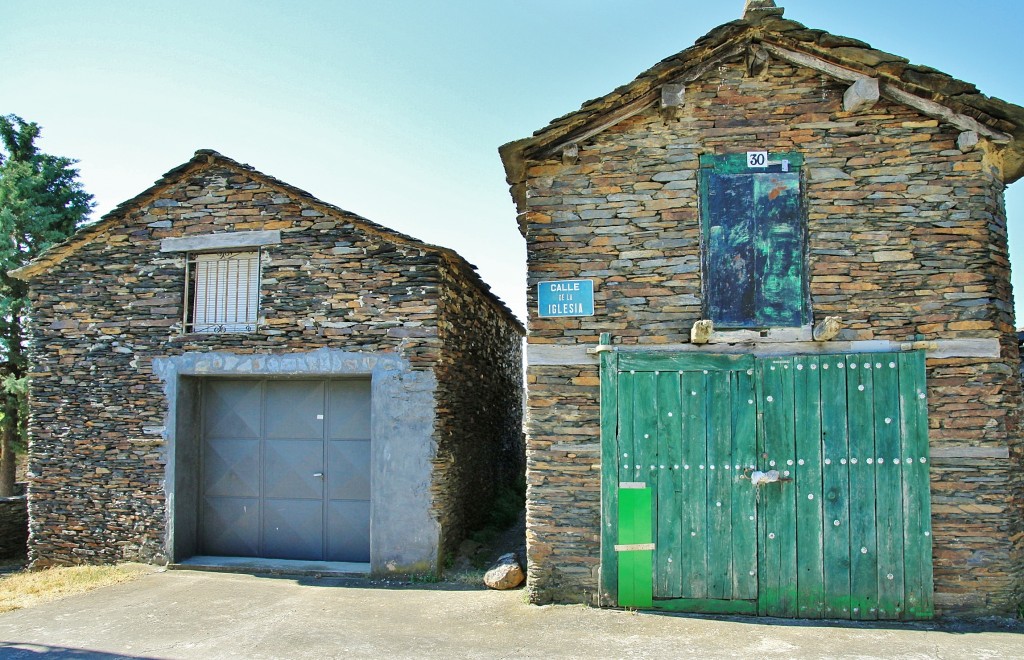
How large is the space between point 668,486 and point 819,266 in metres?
2.55

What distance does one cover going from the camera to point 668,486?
5.96 meters

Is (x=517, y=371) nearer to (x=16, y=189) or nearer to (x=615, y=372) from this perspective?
(x=615, y=372)

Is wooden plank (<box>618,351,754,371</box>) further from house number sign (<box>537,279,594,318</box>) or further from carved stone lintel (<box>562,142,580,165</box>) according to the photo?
carved stone lintel (<box>562,142,580,165</box>)

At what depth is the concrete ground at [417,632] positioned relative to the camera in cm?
505

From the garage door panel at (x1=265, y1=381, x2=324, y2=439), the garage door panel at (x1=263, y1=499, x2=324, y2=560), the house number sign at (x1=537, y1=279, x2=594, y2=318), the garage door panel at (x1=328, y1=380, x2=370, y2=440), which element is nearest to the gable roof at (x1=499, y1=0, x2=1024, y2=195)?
the house number sign at (x1=537, y1=279, x2=594, y2=318)

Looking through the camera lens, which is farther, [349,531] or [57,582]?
[349,531]

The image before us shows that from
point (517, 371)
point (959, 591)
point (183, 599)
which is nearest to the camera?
point (959, 591)

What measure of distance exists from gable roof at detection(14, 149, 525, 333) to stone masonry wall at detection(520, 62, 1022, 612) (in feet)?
5.55

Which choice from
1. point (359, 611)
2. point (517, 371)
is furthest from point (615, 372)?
point (517, 371)

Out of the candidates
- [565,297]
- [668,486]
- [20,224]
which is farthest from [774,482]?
[20,224]

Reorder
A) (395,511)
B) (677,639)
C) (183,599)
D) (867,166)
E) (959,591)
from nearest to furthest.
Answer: (677,639)
(959,591)
(867,166)
(183,599)
(395,511)

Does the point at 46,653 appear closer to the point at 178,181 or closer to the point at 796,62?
the point at 178,181

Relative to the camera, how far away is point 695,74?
6.21 metres

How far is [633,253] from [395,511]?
155 inches
